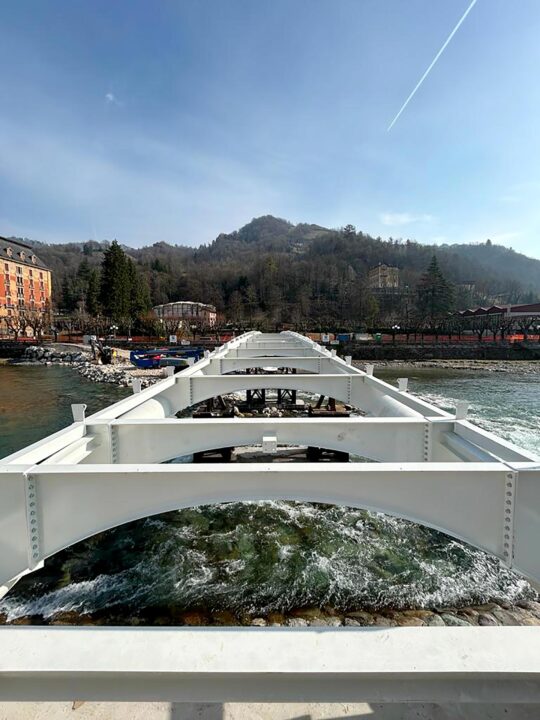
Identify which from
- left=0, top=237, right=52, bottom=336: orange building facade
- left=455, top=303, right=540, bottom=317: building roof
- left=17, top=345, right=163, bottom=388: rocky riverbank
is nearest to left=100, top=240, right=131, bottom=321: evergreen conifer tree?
left=17, top=345, right=163, bottom=388: rocky riverbank

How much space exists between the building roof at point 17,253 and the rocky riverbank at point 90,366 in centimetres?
3239

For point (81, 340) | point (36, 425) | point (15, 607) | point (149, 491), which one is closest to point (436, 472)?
point (149, 491)

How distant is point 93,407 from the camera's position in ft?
61.9

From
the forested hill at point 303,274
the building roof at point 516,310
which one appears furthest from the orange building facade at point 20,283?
the building roof at point 516,310

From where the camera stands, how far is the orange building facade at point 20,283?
6266 cm

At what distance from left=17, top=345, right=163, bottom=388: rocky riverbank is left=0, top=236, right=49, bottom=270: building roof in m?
32.4

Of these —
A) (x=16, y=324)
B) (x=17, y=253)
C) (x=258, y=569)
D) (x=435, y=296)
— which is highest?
(x=17, y=253)

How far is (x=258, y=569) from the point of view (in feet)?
18.7

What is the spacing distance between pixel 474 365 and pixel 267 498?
42.3 metres

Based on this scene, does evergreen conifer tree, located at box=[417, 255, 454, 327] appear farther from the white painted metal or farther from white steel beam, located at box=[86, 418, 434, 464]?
the white painted metal

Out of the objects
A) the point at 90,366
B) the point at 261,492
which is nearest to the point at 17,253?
the point at 90,366

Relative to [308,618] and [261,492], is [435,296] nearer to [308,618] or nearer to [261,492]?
[308,618]

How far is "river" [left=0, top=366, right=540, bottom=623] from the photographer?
16.5 feet

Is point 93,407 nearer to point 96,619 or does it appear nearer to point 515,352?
point 96,619
